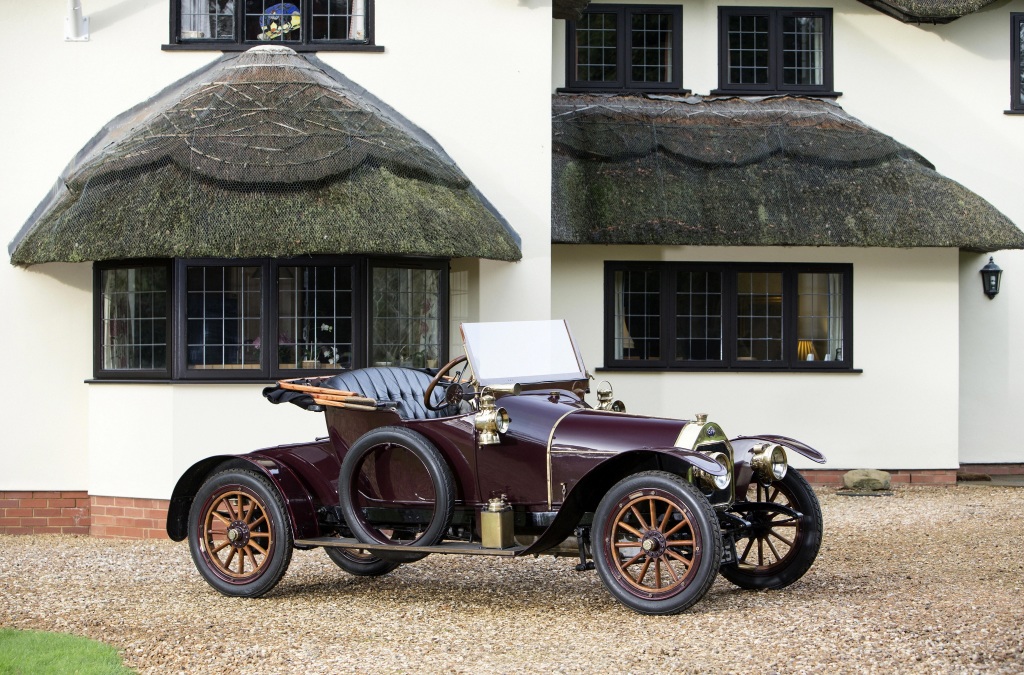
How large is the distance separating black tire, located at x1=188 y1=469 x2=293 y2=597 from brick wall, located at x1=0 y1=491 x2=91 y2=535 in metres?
4.14

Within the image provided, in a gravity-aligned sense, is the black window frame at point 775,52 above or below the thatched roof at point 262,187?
above

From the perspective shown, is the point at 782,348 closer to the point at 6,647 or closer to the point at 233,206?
the point at 233,206

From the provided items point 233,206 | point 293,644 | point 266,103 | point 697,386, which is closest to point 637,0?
point 697,386

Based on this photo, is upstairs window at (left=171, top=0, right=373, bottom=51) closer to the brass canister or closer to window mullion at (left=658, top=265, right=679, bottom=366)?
window mullion at (left=658, top=265, right=679, bottom=366)

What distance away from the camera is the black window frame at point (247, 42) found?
40.5ft

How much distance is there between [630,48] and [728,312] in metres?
3.47

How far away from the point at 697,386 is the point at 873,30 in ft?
15.7

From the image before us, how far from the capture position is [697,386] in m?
14.4

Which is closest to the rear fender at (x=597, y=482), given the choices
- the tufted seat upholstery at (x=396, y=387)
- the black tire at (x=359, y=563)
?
the tufted seat upholstery at (x=396, y=387)

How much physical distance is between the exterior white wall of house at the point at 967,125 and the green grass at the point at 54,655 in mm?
Answer: 10201

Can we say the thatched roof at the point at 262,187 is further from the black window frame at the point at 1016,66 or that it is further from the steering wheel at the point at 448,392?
the black window frame at the point at 1016,66

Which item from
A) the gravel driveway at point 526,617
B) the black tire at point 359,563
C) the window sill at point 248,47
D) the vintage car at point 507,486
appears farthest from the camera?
the window sill at point 248,47

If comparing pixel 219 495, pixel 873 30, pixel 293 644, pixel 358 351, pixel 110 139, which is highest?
pixel 873 30

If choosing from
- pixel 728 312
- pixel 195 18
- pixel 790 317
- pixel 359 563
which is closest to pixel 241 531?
pixel 359 563
